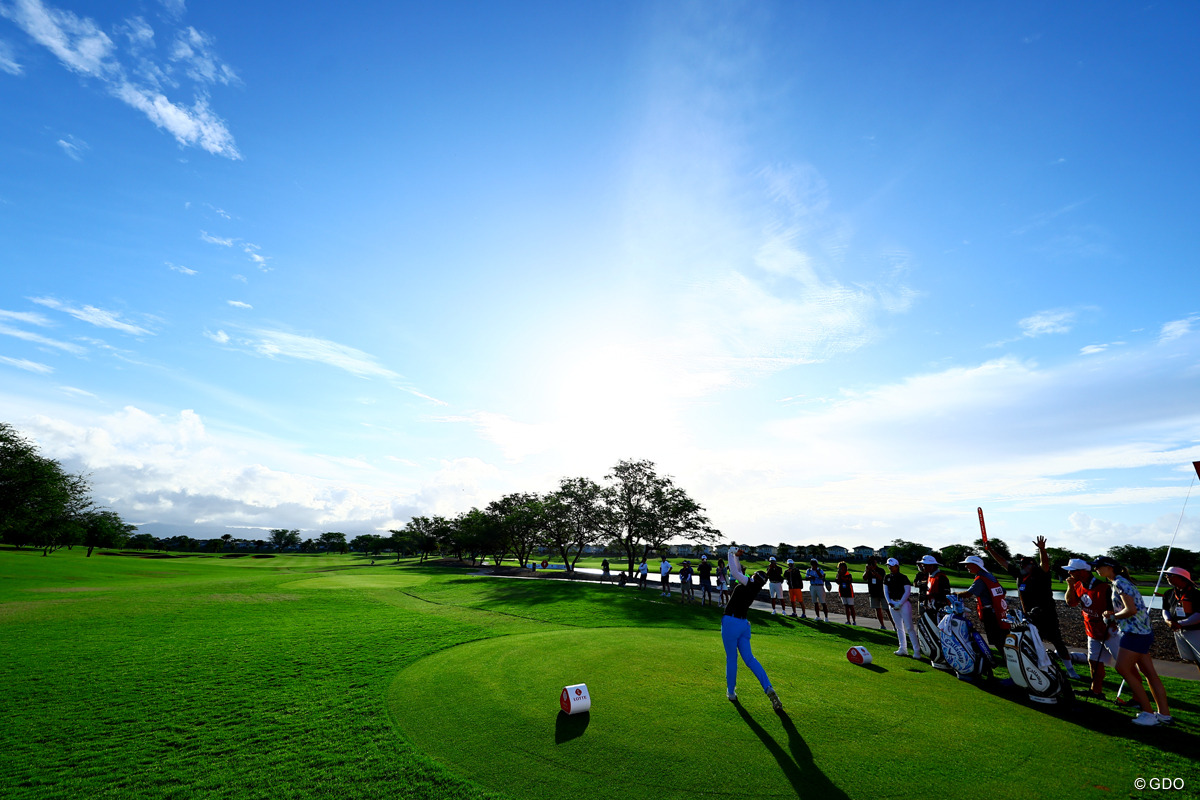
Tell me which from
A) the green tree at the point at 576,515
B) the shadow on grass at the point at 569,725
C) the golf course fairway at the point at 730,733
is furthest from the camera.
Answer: the green tree at the point at 576,515

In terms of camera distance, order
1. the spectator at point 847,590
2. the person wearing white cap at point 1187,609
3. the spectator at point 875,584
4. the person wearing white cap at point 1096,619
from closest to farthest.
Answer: the person wearing white cap at point 1187,609
the person wearing white cap at point 1096,619
the spectator at point 875,584
the spectator at point 847,590

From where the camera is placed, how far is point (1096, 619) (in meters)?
9.67

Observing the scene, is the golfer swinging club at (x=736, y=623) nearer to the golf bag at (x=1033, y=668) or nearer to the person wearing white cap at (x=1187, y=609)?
the golf bag at (x=1033, y=668)

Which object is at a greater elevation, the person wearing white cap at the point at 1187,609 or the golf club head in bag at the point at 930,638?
the person wearing white cap at the point at 1187,609

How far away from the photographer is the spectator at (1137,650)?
7938mm

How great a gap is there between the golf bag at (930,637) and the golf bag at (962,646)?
0.32 metres

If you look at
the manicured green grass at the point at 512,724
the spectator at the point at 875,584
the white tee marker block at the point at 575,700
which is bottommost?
the manicured green grass at the point at 512,724

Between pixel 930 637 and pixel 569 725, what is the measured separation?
30.6ft

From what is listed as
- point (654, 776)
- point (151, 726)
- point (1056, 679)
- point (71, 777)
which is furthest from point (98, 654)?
point (1056, 679)

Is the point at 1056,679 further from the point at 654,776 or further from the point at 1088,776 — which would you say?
the point at 654,776

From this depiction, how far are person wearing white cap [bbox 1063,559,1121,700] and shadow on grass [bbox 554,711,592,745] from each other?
942 cm

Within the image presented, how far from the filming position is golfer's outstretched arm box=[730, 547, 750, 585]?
8.95 metres

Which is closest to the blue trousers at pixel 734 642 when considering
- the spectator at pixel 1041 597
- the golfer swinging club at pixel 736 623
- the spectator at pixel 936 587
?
the golfer swinging club at pixel 736 623

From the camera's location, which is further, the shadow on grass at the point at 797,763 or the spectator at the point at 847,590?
the spectator at the point at 847,590
